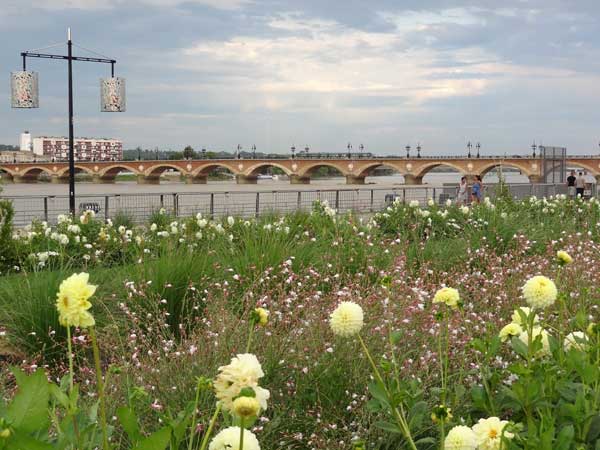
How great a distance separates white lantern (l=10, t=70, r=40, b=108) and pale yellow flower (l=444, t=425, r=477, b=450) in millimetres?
21490

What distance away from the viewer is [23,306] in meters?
6.40

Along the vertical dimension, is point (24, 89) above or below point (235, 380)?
above

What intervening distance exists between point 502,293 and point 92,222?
7509 mm

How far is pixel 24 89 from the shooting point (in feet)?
70.7

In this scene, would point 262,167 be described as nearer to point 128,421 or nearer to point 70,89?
point 70,89

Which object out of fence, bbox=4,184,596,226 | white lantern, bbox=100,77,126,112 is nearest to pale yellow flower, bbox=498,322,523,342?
fence, bbox=4,184,596,226

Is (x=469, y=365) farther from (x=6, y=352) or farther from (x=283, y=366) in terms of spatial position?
(x=6, y=352)

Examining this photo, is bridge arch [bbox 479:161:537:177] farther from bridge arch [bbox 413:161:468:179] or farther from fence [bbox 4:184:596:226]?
fence [bbox 4:184:596:226]

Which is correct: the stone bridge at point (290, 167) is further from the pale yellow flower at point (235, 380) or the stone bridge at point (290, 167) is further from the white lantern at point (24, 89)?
the pale yellow flower at point (235, 380)

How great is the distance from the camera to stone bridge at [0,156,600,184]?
79.2m

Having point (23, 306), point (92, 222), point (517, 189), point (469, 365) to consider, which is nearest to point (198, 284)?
point (23, 306)

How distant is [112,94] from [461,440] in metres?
21.6

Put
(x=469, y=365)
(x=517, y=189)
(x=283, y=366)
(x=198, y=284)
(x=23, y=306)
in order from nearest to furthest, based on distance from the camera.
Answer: (x=283, y=366)
(x=469, y=365)
(x=23, y=306)
(x=198, y=284)
(x=517, y=189)

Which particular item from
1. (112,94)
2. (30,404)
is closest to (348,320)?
(30,404)
